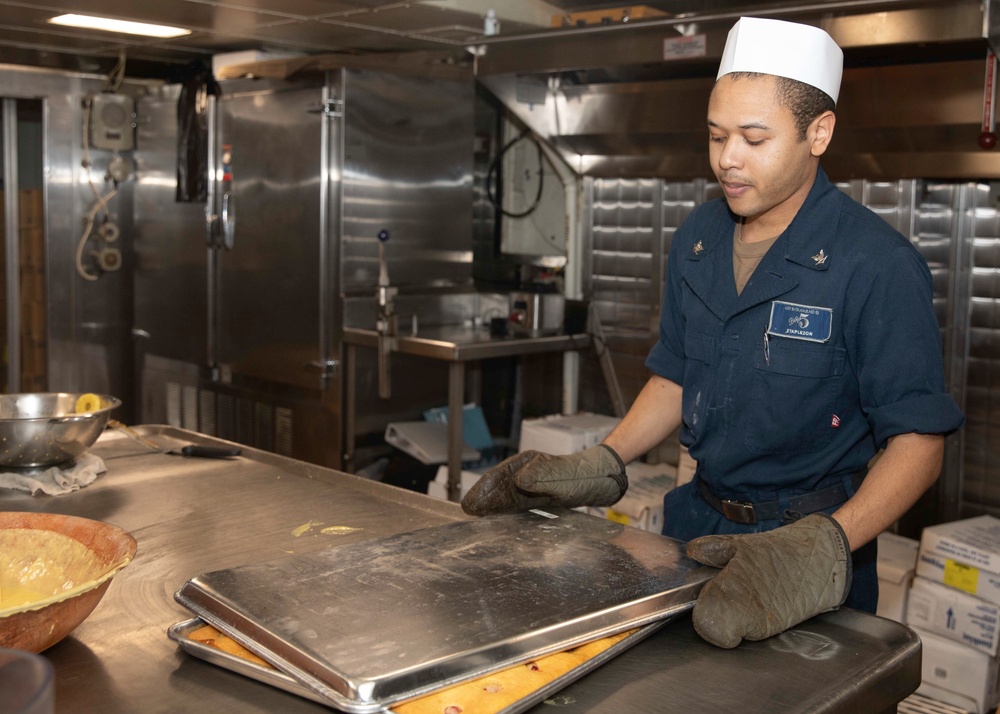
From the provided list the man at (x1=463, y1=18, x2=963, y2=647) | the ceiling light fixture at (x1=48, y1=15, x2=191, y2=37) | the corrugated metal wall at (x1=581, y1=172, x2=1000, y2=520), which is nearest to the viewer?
the man at (x1=463, y1=18, x2=963, y2=647)

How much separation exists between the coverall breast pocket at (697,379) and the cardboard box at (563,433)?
77.1 inches

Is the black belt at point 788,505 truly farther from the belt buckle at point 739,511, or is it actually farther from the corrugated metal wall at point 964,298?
the corrugated metal wall at point 964,298

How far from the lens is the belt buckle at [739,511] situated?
1.82m

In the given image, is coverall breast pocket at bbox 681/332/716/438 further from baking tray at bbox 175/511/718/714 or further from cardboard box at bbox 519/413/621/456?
cardboard box at bbox 519/413/621/456

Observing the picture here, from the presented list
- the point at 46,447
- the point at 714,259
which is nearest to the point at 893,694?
the point at 714,259

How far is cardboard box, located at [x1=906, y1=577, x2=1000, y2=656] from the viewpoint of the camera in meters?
2.97

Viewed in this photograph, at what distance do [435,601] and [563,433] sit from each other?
2.75 meters

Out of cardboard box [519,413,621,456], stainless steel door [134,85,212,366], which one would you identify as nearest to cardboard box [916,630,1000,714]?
cardboard box [519,413,621,456]

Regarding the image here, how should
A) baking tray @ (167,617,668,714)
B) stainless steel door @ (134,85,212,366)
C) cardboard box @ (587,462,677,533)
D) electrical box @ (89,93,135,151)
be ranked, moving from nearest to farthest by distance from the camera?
baking tray @ (167,617,668,714) < cardboard box @ (587,462,677,533) < stainless steel door @ (134,85,212,366) < electrical box @ (89,93,135,151)

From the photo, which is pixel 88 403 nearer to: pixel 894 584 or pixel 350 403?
pixel 350 403

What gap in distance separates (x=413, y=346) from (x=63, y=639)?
9.18 feet

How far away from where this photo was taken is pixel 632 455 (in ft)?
6.43

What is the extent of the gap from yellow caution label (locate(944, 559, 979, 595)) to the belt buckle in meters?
1.55

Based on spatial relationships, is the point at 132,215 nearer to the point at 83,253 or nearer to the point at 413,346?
the point at 83,253
